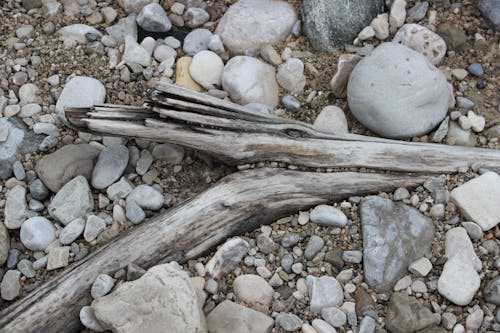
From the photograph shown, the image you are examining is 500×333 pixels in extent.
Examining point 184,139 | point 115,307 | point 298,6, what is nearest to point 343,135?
point 184,139

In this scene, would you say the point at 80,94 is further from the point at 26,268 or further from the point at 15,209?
the point at 26,268

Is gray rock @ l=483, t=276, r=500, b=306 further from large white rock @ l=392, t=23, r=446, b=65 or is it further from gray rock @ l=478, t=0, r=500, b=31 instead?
gray rock @ l=478, t=0, r=500, b=31

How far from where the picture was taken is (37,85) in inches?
110

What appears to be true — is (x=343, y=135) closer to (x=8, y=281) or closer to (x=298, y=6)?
(x=298, y=6)

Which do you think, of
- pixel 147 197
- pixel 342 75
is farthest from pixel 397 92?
pixel 147 197

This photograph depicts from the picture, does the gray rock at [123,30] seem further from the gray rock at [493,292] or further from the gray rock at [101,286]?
the gray rock at [493,292]

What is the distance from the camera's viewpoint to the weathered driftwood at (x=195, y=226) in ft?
6.94

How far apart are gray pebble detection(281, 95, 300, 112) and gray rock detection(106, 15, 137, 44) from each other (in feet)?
2.51

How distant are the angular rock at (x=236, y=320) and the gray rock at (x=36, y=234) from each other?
685mm

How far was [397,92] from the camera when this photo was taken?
253 cm

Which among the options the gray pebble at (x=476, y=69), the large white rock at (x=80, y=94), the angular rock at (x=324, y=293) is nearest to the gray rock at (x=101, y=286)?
the angular rock at (x=324, y=293)

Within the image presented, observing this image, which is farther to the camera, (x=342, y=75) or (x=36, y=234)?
(x=342, y=75)

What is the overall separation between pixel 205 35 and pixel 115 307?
55.7 inches

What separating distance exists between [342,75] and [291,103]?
0.24 meters
